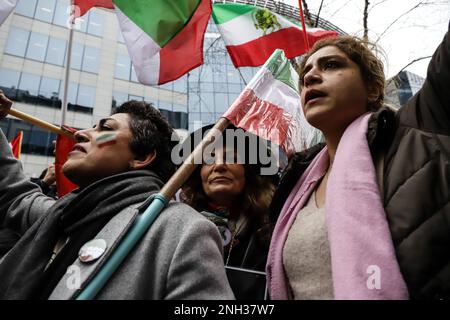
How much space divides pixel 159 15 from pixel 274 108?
1317mm

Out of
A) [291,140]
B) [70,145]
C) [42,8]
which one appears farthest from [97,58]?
[291,140]

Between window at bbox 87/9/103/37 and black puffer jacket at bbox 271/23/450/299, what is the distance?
22.7 metres

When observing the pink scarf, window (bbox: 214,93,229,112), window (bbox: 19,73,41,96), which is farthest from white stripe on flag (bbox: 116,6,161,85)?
window (bbox: 214,93,229,112)

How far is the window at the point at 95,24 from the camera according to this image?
20641 millimetres

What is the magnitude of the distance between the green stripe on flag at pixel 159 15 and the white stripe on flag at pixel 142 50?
4 centimetres

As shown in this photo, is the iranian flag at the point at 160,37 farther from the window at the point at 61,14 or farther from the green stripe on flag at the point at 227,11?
the window at the point at 61,14

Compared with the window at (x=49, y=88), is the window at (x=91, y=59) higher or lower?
higher

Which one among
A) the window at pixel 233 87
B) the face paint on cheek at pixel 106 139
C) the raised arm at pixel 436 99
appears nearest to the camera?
the raised arm at pixel 436 99

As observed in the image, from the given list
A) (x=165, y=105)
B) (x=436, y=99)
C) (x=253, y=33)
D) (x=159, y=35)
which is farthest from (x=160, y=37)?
(x=165, y=105)

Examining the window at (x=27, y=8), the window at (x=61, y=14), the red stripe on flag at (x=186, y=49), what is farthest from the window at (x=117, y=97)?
the red stripe on flag at (x=186, y=49)

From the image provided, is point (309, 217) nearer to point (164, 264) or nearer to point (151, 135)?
point (164, 264)

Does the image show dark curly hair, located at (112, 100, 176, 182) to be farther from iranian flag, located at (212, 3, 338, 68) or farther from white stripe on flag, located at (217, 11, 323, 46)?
white stripe on flag, located at (217, 11, 323, 46)

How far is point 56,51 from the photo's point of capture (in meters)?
19.7
